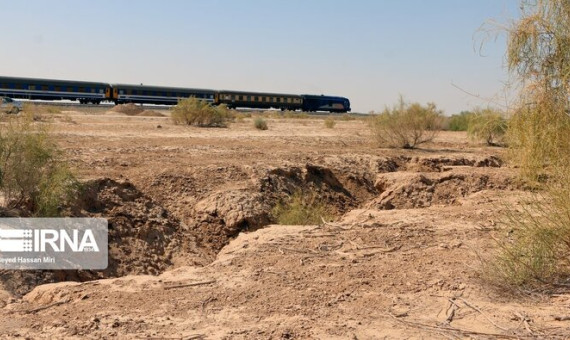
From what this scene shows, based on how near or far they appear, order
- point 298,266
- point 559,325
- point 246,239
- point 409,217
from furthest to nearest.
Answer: point 409,217
point 246,239
point 298,266
point 559,325

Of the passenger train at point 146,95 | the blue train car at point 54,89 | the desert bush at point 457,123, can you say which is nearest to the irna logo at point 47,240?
the desert bush at point 457,123

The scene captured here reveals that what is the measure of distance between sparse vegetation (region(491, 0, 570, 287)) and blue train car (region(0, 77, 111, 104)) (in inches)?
1922

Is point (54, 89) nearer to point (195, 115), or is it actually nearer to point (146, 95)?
point (146, 95)

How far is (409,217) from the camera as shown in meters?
10.2

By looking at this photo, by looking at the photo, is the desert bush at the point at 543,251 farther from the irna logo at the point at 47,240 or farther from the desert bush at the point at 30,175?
the desert bush at the point at 30,175

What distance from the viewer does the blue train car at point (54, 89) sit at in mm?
50031

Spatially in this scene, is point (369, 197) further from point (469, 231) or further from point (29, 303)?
A: point (29, 303)

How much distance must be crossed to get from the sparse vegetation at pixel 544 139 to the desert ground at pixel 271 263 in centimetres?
44

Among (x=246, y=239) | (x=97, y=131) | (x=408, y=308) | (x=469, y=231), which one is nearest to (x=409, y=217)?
(x=469, y=231)

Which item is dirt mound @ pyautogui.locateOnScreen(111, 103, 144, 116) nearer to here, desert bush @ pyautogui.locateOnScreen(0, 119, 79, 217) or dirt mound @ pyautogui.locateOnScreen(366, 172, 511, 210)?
dirt mound @ pyautogui.locateOnScreen(366, 172, 511, 210)

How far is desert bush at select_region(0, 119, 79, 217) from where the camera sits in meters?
10.1

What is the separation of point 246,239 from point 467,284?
11.5ft

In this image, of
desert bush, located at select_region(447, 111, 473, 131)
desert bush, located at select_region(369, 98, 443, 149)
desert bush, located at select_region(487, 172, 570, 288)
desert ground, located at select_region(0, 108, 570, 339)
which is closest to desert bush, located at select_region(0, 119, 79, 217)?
desert ground, located at select_region(0, 108, 570, 339)

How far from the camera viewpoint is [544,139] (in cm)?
715
